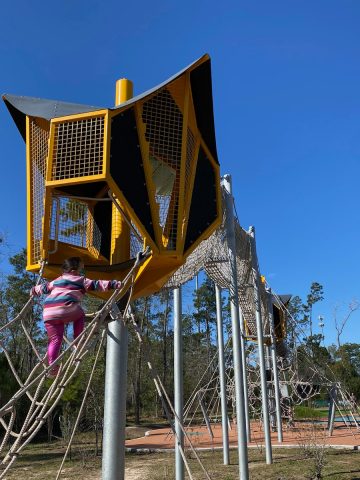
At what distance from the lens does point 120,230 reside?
454 centimetres

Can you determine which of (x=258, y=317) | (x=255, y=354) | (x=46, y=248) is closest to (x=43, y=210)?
(x=46, y=248)

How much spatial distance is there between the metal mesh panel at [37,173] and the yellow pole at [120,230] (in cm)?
69

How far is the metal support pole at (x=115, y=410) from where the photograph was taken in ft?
12.6

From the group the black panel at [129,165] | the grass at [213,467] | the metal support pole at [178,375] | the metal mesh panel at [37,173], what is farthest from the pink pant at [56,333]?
the grass at [213,467]

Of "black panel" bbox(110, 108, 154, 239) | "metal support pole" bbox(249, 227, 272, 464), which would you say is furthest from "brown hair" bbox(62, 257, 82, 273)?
"metal support pole" bbox(249, 227, 272, 464)

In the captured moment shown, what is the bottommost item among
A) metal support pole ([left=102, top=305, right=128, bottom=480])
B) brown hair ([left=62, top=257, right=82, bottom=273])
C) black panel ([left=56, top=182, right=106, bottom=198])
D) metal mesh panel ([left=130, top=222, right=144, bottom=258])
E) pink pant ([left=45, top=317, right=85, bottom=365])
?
metal support pole ([left=102, top=305, right=128, bottom=480])

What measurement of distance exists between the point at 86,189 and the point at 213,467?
24.8ft

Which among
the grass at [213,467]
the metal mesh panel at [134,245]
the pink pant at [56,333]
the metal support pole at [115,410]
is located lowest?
the grass at [213,467]

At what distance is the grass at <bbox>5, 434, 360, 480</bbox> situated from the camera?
29.2 feet

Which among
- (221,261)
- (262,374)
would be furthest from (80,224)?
(262,374)

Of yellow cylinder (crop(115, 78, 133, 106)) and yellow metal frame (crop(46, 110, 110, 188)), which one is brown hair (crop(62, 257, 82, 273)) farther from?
yellow cylinder (crop(115, 78, 133, 106))

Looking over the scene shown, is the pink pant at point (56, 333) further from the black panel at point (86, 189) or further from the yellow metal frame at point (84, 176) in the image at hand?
the black panel at point (86, 189)

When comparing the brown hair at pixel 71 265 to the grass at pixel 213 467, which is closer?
the brown hair at pixel 71 265

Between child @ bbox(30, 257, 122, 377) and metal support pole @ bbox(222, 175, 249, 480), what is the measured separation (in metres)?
4.02
